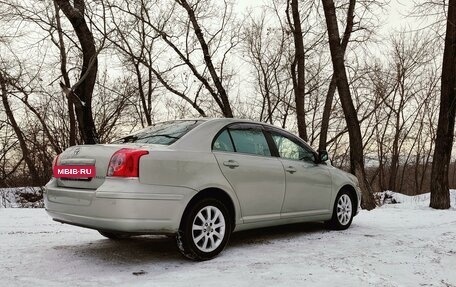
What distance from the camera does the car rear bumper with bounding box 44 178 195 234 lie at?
3971 mm

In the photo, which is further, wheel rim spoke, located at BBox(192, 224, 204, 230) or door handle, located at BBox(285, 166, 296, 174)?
door handle, located at BBox(285, 166, 296, 174)

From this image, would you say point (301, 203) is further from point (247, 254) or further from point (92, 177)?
point (92, 177)

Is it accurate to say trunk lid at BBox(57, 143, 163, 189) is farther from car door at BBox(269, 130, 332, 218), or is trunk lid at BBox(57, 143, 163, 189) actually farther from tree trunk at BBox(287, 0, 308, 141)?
tree trunk at BBox(287, 0, 308, 141)

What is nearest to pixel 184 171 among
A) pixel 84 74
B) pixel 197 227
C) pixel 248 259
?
pixel 197 227

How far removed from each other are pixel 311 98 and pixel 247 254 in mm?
23843

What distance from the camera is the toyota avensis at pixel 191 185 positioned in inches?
160

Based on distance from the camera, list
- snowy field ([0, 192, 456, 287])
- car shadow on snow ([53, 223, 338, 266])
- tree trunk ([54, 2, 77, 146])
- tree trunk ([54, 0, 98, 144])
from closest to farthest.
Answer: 1. snowy field ([0, 192, 456, 287])
2. car shadow on snow ([53, 223, 338, 266])
3. tree trunk ([54, 0, 98, 144])
4. tree trunk ([54, 2, 77, 146])

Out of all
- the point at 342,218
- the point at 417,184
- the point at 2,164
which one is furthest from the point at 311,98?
the point at 342,218

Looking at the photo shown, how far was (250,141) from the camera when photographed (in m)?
5.35

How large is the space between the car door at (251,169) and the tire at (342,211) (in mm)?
1416

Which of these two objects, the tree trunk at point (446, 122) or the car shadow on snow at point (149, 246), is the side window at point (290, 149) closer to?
the car shadow on snow at point (149, 246)

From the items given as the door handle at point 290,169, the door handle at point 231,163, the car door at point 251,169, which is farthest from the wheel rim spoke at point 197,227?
the door handle at point 290,169

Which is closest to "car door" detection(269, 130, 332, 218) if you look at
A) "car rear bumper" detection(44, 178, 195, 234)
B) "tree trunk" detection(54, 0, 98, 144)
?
"car rear bumper" detection(44, 178, 195, 234)

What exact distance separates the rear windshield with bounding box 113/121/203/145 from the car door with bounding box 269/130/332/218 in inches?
52.8
